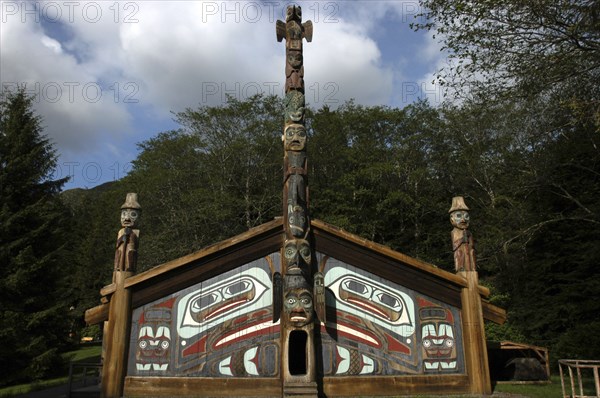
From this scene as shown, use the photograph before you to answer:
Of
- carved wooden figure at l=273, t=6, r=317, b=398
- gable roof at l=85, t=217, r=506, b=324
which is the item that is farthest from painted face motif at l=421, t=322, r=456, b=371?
carved wooden figure at l=273, t=6, r=317, b=398

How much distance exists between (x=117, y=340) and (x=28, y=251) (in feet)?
35.9

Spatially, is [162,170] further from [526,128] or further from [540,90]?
[540,90]

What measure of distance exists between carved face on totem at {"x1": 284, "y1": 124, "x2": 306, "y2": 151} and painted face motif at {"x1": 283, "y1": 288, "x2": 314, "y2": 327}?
3227mm

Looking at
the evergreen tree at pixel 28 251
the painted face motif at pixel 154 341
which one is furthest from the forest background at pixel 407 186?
the painted face motif at pixel 154 341

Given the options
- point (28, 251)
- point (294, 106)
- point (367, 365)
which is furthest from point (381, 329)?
point (28, 251)

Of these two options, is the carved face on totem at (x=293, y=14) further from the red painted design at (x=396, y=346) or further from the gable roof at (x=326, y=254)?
the red painted design at (x=396, y=346)

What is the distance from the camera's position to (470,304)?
403 inches

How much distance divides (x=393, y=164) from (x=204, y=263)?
21.9 metres

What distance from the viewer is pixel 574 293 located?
17.6m

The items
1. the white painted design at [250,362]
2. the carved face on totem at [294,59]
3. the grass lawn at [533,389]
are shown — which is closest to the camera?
the white painted design at [250,362]

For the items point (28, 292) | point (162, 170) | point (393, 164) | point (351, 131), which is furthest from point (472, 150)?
point (28, 292)

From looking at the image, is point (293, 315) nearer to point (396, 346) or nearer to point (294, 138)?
point (396, 346)

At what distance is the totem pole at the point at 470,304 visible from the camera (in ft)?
32.5

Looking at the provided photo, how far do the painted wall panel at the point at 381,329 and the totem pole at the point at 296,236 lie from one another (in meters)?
0.59
